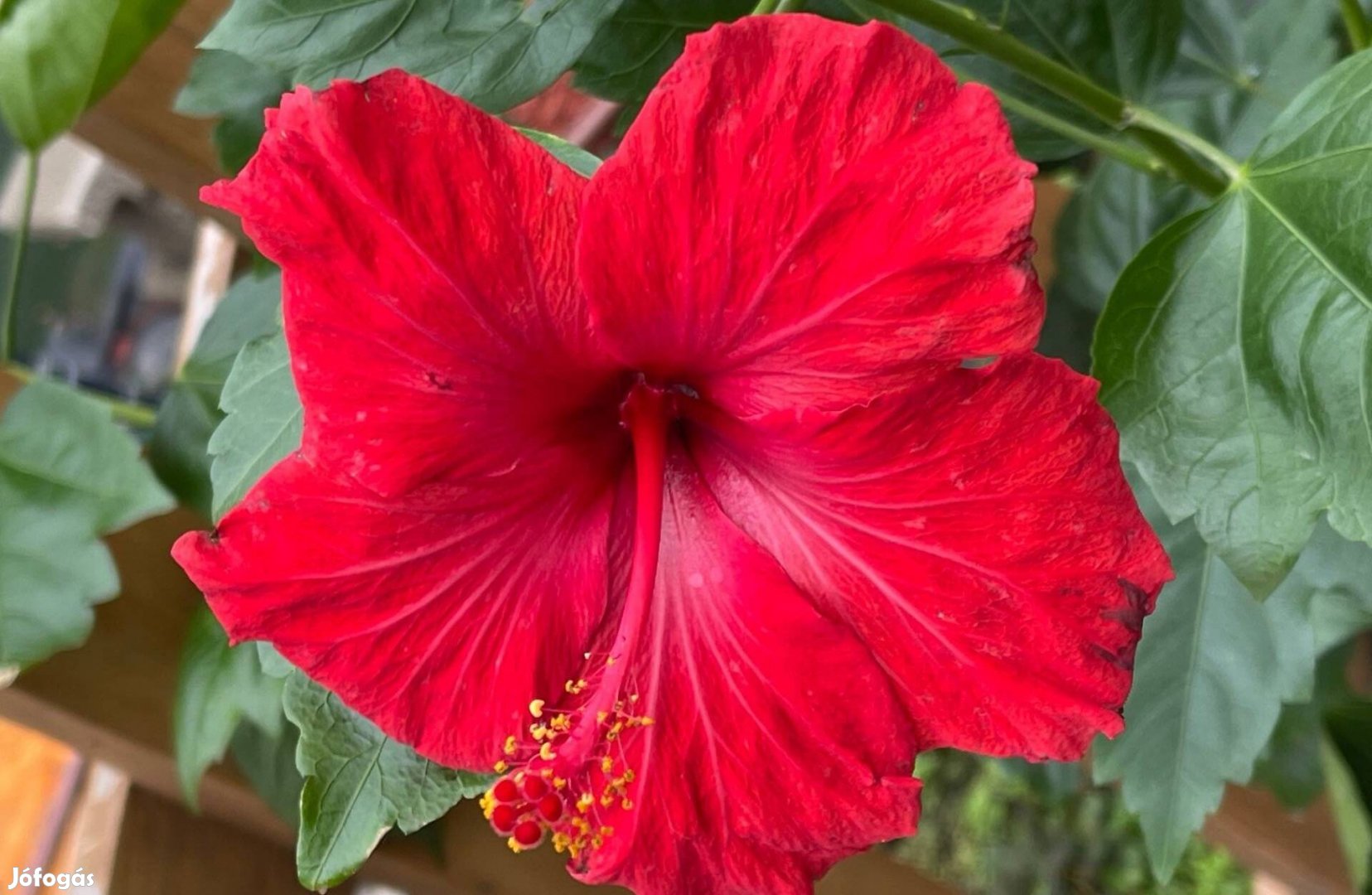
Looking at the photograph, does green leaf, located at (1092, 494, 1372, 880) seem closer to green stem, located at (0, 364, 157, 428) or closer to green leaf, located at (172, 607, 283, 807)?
green leaf, located at (172, 607, 283, 807)

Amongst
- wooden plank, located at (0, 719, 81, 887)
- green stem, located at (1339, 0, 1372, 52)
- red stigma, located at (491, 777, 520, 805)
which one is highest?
green stem, located at (1339, 0, 1372, 52)

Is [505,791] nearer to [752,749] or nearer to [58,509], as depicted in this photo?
[752,749]

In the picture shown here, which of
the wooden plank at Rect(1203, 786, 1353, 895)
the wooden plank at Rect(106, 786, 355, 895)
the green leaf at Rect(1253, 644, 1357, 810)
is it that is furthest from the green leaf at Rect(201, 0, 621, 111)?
the wooden plank at Rect(1203, 786, 1353, 895)

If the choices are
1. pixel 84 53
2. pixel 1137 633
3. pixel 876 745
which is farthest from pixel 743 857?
pixel 84 53

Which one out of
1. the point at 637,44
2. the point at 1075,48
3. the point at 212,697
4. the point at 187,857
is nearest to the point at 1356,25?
the point at 1075,48

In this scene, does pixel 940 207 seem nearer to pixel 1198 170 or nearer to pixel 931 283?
pixel 931 283

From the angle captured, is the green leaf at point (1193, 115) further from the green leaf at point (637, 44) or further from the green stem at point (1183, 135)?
the green leaf at point (637, 44)

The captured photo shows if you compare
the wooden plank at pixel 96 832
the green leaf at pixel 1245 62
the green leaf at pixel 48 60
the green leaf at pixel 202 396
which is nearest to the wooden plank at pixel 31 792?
the wooden plank at pixel 96 832
